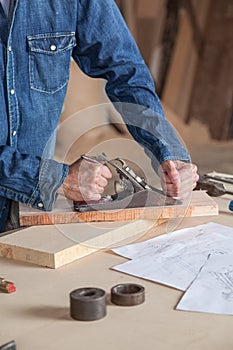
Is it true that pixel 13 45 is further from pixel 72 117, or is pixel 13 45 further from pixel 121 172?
pixel 72 117

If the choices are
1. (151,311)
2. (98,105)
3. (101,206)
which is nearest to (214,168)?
(98,105)

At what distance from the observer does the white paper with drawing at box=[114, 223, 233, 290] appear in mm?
1589

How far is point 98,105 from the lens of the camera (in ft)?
17.9

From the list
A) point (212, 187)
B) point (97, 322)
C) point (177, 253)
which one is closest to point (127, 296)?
point (97, 322)

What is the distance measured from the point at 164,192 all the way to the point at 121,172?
0.56 ft

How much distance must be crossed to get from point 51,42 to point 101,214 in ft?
2.10

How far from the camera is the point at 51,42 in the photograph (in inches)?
86.4

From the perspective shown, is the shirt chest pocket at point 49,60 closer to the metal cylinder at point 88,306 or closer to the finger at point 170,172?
the finger at point 170,172

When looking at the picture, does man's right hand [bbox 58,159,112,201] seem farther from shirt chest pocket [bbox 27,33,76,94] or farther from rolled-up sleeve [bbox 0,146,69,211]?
shirt chest pocket [bbox 27,33,76,94]

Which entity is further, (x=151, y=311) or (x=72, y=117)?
(x=72, y=117)

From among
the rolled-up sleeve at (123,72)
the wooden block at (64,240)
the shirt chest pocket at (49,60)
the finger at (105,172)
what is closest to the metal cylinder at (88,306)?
the wooden block at (64,240)

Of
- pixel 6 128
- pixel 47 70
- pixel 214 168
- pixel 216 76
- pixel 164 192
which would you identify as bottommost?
pixel 214 168

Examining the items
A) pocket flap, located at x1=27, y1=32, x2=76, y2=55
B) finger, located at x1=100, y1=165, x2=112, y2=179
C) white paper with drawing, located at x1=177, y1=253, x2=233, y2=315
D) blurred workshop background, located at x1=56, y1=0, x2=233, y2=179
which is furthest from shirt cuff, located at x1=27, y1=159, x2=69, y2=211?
blurred workshop background, located at x1=56, y1=0, x2=233, y2=179

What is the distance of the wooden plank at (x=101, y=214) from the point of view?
6.23ft
